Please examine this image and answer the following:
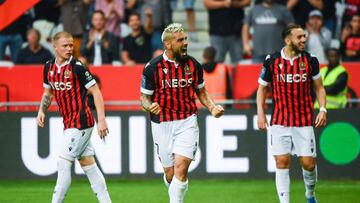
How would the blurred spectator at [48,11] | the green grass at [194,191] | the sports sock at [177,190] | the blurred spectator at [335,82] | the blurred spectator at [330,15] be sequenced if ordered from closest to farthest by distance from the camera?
the sports sock at [177,190] < the green grass at [194,191] < the blurred spectator at [335,82] < the blurred spectator at [330,15] < the blurred spectator at [48,11]

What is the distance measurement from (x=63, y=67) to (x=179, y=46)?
1457mm

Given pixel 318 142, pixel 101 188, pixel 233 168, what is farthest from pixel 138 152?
pixel 101 188

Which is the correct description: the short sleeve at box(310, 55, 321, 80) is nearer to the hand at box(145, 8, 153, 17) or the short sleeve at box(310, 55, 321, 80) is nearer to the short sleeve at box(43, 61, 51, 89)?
the short sleeve at box(43, 61, 51, 89)

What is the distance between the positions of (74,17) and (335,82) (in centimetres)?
525

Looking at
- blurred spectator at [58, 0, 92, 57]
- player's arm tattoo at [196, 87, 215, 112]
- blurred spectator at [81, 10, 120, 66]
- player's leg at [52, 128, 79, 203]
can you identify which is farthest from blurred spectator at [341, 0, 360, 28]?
player's leg at [52, 128, 79, 203]

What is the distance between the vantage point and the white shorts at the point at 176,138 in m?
11.1

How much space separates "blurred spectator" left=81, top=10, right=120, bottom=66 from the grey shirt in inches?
105

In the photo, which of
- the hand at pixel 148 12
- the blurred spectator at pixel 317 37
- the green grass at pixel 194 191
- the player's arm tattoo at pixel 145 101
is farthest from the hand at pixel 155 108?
the blurred spectator at pixel 317 37

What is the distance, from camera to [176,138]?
11172 millimetres

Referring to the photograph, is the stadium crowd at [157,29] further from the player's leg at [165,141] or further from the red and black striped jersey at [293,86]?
the player's leg at [165,141]

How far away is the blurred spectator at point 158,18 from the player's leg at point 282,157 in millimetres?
7073

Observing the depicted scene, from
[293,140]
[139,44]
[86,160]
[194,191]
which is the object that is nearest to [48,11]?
[139,44]

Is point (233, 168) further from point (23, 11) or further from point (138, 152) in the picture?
point (23, 11)

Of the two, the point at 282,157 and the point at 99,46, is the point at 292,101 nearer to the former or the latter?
the point at 282,157
